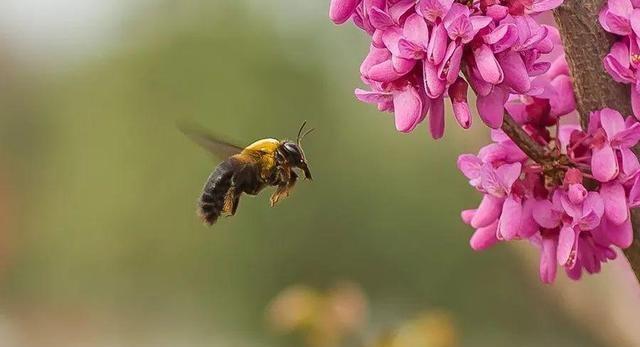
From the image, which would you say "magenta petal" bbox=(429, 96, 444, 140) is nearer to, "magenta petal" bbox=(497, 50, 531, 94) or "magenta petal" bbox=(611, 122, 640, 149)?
"magenta petal" bbox=(497, 50, 531, 94)

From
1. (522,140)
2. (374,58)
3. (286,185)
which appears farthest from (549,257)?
(286,185)

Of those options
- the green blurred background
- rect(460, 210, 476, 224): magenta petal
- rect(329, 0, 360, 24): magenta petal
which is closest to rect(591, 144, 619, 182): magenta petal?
rect(460, 210, 476, 224): magenta petal

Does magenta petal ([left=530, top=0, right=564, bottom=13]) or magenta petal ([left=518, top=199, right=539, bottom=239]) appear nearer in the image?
magenta petal ([left=530, top=0, right=564, bottom=13])

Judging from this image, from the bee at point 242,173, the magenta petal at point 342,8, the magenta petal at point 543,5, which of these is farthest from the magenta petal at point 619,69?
the bee at point 242,173

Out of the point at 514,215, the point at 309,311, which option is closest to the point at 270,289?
the point at 309,311

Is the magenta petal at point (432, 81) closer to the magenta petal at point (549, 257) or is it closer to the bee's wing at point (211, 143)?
the magenta petal at point (549, 257)
